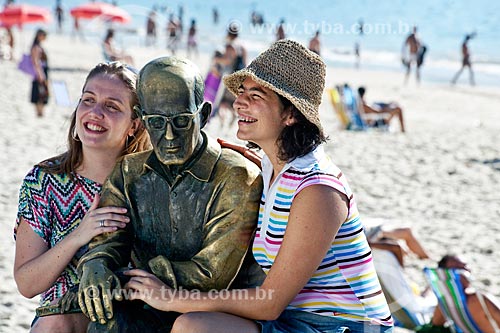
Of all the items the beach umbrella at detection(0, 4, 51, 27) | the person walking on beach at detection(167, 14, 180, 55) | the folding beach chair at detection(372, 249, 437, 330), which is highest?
the beach umbrella at detection(0, 4, 51, 27)

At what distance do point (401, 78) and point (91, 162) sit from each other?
23.4 metres

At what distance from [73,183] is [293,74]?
102 cm

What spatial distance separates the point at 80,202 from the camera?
3.03 metres

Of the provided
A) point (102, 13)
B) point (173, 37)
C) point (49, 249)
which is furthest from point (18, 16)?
point (49, 249)

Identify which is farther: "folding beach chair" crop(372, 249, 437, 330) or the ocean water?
the ocean water

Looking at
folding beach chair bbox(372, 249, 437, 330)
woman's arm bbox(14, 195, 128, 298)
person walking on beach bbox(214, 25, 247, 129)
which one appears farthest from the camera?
person walking on beach bbox(214, 25, 247, 129)

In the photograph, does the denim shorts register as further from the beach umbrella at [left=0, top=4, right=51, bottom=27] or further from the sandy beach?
the beach umbrella at [left=0, top=4, right=51, bottom=27]

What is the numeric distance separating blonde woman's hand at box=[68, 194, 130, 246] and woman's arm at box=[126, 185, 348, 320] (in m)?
0.24

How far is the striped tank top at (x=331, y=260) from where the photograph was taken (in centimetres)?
251

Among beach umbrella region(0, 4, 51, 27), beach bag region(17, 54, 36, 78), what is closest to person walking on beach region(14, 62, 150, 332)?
beach bag region(17, 54, 36, 78)

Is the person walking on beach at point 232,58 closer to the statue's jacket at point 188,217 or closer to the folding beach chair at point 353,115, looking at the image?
the folding beach chair at point 353,115

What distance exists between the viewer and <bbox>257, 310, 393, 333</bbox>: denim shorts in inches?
99.1

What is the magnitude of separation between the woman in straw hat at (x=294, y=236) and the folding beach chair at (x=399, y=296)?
256 centimetres

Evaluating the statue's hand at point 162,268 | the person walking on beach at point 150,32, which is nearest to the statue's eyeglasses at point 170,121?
the statue's hand at point 162,268
